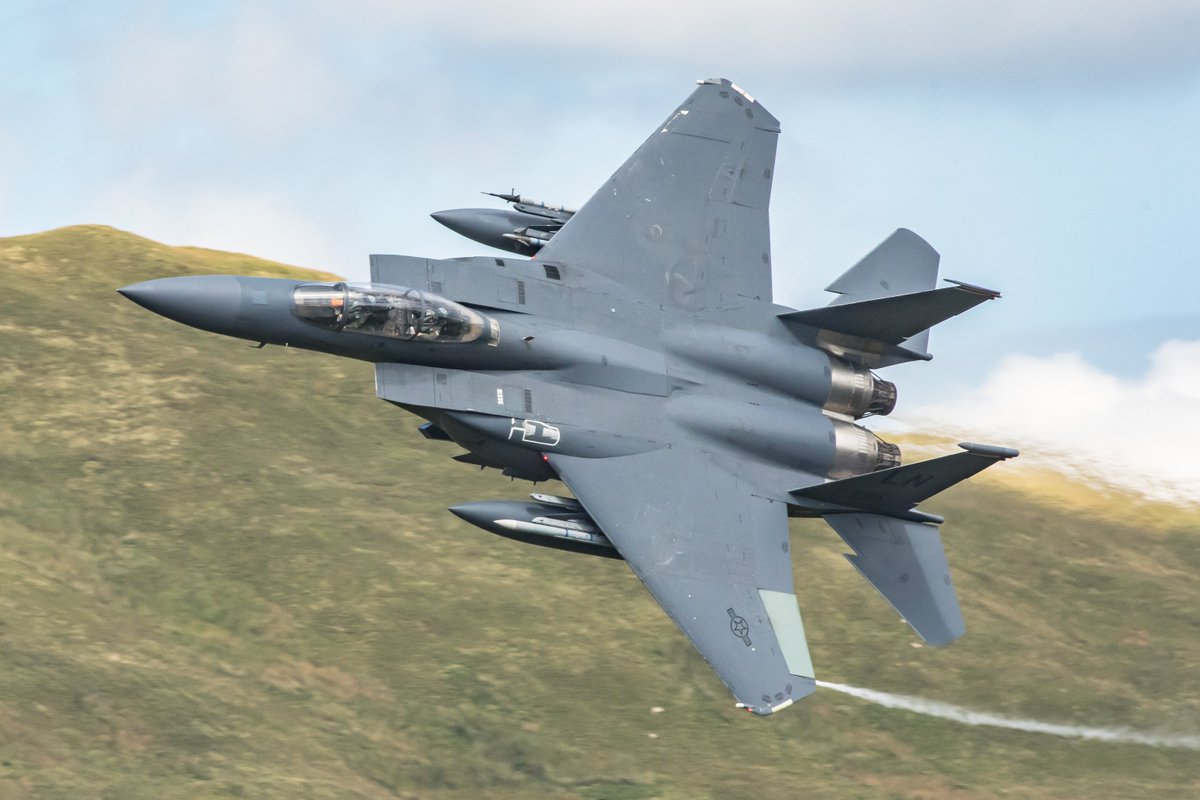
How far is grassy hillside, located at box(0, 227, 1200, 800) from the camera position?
3847 centimetres

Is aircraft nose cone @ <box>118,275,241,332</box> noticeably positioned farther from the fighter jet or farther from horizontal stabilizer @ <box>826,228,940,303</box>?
horizontal stabilizer @ <box>826,228,940,303</box>

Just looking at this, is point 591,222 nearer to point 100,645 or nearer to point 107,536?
point 100,645

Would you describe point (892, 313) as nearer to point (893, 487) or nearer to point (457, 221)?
point (893, 487)

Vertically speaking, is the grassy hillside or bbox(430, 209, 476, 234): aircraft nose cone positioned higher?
bbox(430, 209, 476, 234): aircraft nose cone

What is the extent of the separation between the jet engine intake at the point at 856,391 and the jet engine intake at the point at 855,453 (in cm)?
32

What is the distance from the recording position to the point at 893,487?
84.9 feet

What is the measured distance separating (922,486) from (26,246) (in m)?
40.6

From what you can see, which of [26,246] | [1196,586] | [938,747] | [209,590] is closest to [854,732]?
[938,747]

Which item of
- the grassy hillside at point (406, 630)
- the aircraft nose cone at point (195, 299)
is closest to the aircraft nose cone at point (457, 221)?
the aircraft nose cone at point (195, 299)

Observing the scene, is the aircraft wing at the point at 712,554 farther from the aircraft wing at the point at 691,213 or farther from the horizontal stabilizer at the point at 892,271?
the horizontal stabilizer at the point at 892,271

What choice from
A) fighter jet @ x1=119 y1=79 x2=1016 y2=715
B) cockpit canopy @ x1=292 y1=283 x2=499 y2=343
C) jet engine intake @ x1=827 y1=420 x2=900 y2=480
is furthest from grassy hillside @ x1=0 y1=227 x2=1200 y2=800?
cockpit canopy @ x1=292 y1=283 x2=499 y2=343

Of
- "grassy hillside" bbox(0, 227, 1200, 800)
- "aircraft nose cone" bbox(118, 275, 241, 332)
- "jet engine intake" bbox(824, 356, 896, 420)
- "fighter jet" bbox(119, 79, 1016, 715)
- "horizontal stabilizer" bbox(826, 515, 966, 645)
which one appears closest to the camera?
"aircraft nose cone" bbox(118, 275, 241, 332)

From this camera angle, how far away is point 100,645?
40.1m

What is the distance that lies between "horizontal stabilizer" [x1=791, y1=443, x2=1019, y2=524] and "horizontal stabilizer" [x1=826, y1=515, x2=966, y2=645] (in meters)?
0.27
